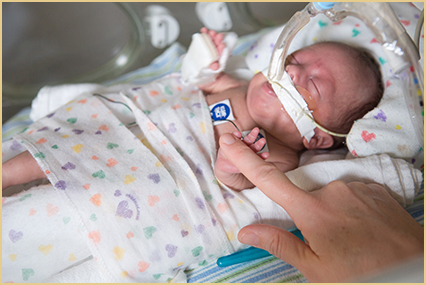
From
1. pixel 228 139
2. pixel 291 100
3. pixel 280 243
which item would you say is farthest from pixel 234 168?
pixel 291 100

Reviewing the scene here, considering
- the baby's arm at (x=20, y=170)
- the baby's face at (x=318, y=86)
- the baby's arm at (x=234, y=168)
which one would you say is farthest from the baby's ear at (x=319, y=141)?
the baby's arm at (x=20, y=170)

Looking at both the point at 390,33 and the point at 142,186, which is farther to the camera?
the point at 142,186

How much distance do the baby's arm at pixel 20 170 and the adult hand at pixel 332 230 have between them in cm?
58

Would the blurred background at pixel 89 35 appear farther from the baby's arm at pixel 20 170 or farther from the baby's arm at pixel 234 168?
the baby's arm at pixel 234 168

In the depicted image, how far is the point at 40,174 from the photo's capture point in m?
1.00

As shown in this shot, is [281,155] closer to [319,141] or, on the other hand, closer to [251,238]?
[319,141]

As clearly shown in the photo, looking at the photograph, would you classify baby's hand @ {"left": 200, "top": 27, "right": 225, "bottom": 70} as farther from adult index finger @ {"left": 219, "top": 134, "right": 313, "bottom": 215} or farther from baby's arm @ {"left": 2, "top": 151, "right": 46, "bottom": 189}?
baby's arm @ {"left": 2, "top": 151, "right": 46, "bottom": 189}

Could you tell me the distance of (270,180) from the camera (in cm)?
78

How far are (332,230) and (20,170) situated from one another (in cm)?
87

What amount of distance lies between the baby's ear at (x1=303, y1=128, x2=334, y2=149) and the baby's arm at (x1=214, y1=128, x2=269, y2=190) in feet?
0.90

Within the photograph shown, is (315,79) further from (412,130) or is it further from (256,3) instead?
(256,3)

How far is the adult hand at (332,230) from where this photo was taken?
677 mm

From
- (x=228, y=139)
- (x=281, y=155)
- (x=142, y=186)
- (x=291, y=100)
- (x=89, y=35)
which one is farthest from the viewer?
(x=89, y=35)

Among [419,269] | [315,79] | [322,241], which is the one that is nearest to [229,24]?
[315,79]
